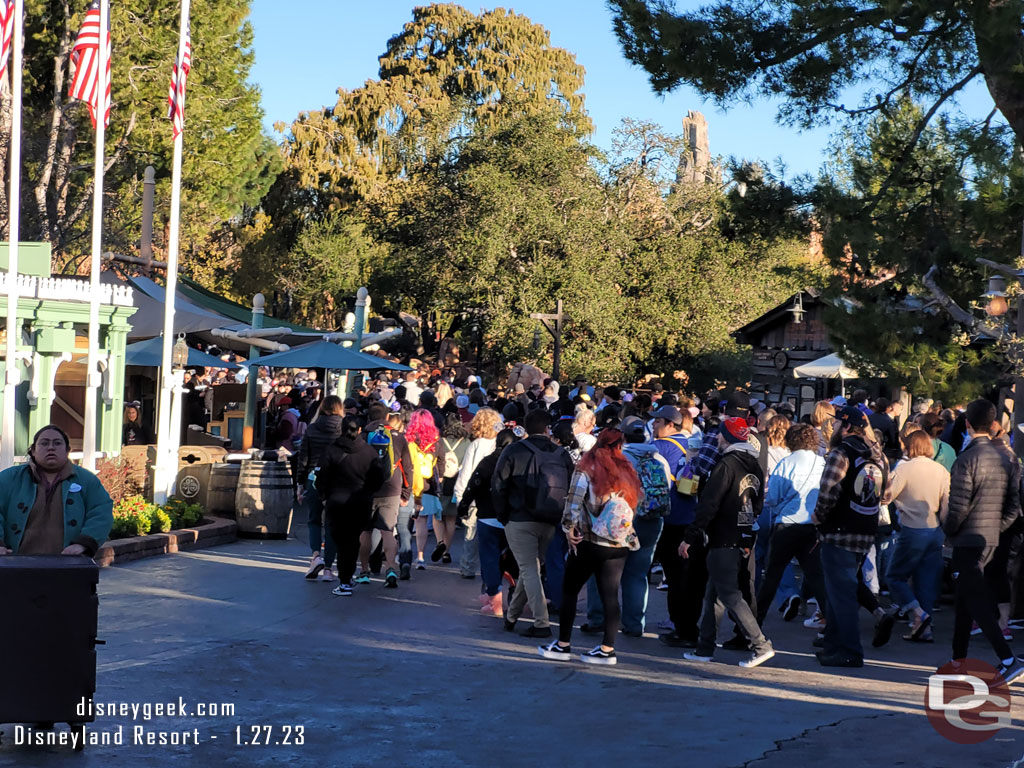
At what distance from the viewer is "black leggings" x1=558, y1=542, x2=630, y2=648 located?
9.23 metres

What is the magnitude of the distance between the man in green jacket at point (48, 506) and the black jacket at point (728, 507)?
409cm

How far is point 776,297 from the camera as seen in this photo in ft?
140

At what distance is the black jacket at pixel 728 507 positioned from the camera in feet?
30.5

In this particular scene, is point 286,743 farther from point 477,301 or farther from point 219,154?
point 219,154

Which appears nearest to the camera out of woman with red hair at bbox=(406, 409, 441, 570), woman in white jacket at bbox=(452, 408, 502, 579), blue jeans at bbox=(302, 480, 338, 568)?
woman in white jacket at bbox=(452, 408, 502, 579)

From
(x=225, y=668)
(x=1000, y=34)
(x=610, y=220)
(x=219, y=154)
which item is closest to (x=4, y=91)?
(x=219, y=154)

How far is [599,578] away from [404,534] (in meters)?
4.03

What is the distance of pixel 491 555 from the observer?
37.2ft

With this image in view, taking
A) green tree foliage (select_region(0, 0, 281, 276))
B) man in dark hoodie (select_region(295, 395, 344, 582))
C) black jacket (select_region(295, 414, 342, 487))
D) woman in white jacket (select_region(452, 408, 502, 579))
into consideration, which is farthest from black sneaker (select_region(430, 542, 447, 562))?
green tree foliage (select_region(0, 0, 281, 276))

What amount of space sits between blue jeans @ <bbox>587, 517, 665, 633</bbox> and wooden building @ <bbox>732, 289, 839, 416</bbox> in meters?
19.9

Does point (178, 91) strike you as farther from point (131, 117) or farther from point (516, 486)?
point (131, 117)

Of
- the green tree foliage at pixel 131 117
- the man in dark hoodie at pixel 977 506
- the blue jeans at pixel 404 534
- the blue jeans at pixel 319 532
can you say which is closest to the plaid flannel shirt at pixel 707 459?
the man in dark hoodie at pixel 977 506

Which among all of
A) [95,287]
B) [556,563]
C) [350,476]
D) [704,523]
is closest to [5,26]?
[95,287]

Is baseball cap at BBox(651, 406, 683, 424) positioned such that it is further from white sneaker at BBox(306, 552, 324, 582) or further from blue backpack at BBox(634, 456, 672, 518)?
white sneaker at BBox(306, 552, 324, 582)
